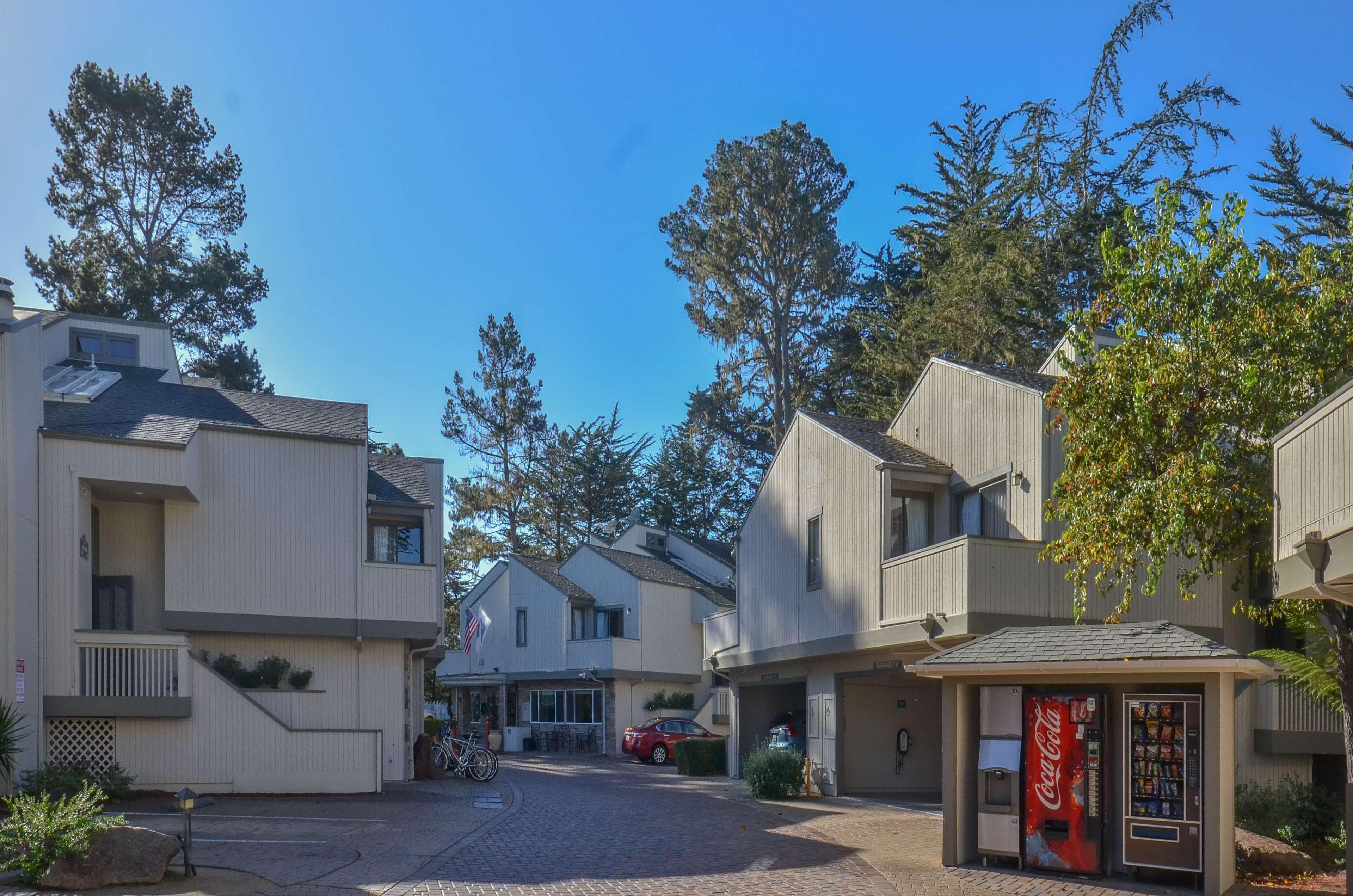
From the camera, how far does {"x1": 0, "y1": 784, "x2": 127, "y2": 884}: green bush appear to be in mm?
11711

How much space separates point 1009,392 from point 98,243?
35368mm

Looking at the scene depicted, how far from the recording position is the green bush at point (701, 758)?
30.9 metres

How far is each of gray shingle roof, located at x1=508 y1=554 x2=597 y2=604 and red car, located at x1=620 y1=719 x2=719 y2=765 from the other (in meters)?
8.06

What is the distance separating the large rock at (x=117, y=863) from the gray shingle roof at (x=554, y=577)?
32960 millimetres

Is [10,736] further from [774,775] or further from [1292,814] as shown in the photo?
[1292,814]

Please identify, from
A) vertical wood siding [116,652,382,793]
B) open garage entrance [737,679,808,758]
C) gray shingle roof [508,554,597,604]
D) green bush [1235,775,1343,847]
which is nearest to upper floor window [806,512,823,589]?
open garage entrance [737,679,808,758]

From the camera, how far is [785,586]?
26.8m

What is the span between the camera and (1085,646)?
13188 mm

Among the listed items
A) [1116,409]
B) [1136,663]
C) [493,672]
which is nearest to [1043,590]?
[1116,409]

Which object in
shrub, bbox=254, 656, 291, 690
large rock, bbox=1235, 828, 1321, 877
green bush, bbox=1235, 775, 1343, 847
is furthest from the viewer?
shrub, bbox=254, 656, 291, 690

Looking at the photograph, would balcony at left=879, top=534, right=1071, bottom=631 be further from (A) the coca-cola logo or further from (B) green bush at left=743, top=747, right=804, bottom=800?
(A) the coca-cola logo

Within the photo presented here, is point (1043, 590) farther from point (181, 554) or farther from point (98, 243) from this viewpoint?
point (98, 243)

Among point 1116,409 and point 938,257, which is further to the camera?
point 938,257

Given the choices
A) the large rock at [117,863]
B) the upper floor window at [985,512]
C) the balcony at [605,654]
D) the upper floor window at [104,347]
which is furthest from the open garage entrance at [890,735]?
the balcony at [605,654]
